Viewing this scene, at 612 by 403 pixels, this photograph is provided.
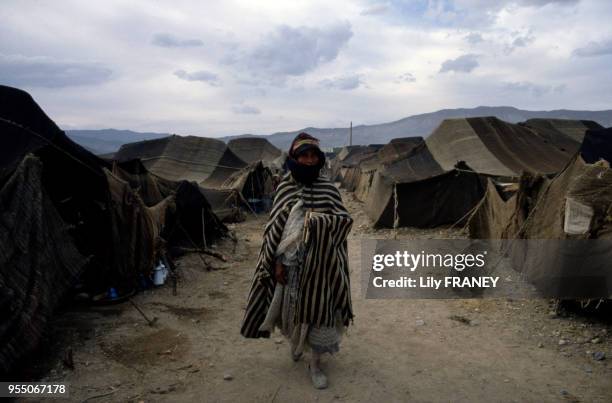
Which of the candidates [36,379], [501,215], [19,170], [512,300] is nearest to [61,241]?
[19,170]

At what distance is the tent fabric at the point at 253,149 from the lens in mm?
26406

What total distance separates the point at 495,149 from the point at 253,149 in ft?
53.8

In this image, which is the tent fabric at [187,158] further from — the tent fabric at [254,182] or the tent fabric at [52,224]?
the tent fabric at [52,224]

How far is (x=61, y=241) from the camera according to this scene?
4.39m

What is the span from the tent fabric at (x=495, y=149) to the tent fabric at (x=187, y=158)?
9249 mm

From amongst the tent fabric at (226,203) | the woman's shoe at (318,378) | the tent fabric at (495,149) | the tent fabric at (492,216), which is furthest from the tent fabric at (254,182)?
the woman's shoe at (318,378)

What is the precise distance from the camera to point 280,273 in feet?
11.2

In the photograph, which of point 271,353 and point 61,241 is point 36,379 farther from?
point 271,353

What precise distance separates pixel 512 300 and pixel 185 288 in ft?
14.9

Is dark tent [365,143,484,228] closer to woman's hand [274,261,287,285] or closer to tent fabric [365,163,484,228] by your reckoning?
tent fabric [365,163,484,228]

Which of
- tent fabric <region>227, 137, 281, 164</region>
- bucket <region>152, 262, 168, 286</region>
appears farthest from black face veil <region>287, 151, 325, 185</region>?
tent fabric <region>227, 137, 281, 164</region>

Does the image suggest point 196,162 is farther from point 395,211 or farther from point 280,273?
point 280,273

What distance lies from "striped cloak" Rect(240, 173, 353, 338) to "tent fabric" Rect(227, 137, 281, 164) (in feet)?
74.2

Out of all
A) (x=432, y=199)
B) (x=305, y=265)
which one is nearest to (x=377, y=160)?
(x=432, y=199)
